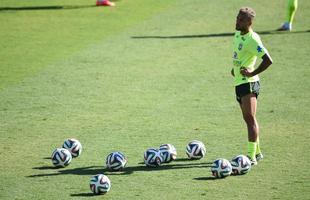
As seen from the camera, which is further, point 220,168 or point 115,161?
point 115,161

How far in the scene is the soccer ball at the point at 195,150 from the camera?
13.4 metres

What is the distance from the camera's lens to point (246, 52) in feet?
42.4

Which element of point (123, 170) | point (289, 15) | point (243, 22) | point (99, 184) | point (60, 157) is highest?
point (289, 15)

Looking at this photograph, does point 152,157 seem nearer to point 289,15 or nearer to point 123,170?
point 123,170

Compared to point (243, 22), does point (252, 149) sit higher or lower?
lower

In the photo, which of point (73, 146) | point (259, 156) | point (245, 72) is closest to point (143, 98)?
point (73, 146)

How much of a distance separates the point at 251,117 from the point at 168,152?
5.47 ft

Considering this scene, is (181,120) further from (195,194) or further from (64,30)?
(64,30)

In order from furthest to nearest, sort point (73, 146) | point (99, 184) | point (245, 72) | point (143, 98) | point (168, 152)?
point (143, 98) → point (73, 146) → point (168, 152) → point (245, 72) → point (99, 184)

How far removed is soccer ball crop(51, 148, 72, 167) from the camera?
1304 centimetres

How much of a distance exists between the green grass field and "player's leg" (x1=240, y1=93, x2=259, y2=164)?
1.09 feet

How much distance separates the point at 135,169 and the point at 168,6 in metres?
17.6

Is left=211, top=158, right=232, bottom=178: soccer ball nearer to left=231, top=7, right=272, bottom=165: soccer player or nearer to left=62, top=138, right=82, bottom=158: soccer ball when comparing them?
left=231, top=7, right=272, bottom=165: soccer player

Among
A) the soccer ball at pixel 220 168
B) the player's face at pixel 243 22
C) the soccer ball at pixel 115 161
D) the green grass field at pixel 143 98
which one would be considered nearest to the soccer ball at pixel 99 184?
the green grass field at pixel 143 98
